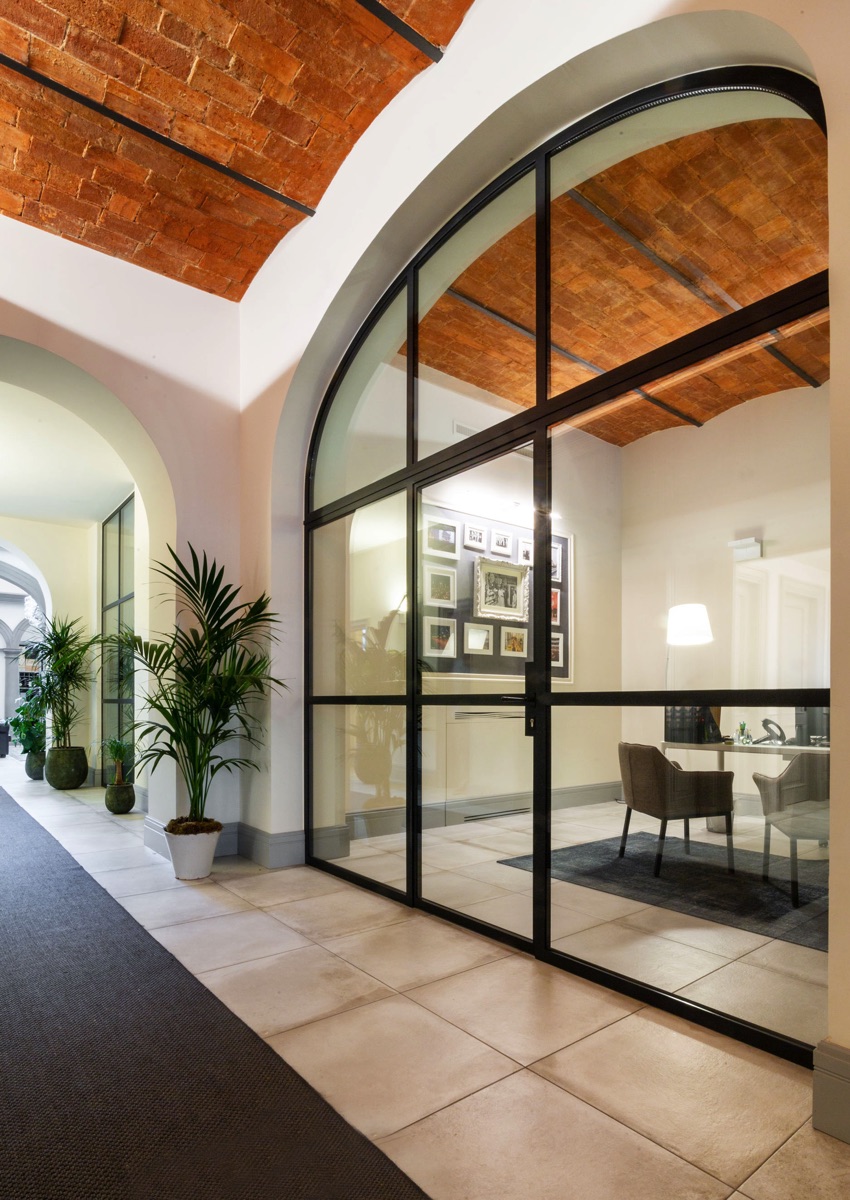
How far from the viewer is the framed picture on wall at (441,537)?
3.66 meters

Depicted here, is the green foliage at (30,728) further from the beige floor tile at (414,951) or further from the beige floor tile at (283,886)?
the beige floor tile at (414,951)

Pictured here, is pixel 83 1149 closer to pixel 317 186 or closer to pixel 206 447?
pixel 206 447

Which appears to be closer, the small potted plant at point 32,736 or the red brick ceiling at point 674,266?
the red brick ceiling at point 674,266

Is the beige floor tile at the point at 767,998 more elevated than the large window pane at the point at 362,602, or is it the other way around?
the large window pane at the point at 362,602

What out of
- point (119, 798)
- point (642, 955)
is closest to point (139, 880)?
point (119, 798)

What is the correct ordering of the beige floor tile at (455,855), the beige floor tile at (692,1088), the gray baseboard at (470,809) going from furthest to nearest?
the beige floor tile at (455,855) → the gray baseboard at (470,809) → the beige floor tile at (692,1088)

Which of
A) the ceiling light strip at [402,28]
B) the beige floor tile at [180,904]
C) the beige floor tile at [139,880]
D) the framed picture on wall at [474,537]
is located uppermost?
the ceiling light strip at [402,28]

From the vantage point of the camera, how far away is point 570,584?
3.04 metres

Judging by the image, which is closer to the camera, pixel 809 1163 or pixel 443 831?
pixel 809 1163

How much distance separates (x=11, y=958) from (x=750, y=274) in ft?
12.6

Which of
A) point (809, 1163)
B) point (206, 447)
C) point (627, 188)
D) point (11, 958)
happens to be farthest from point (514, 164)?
point (11, 958)

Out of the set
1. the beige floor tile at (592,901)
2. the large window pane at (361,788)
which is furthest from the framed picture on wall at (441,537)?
the beige floor tile at (592,901)

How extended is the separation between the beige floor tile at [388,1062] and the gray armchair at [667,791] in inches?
35.9

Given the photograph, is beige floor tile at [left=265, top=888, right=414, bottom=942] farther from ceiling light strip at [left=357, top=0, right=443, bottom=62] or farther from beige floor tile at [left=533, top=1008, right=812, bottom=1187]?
ceiling light strip at [left=357, top=0, right=443, bottom=62]
